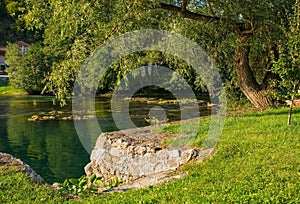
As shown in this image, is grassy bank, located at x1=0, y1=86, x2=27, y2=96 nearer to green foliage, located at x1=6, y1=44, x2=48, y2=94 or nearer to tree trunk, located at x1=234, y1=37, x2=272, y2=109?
green foliage, located at x1=6, y1=44, x2=48, y2=94

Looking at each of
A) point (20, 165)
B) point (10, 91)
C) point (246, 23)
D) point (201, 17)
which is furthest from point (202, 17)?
point (10, 91)

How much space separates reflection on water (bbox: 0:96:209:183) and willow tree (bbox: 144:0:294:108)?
5388mm

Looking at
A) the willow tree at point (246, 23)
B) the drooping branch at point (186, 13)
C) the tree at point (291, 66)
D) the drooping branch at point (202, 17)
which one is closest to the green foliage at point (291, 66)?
the tree at point (291, 66)

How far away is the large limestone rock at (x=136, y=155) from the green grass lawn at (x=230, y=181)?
828 millimetres

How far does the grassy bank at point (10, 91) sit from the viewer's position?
37938 mm

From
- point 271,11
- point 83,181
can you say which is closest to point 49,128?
point 271,11

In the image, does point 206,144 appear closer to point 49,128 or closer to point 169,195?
point 169,195

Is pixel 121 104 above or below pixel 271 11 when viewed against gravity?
below

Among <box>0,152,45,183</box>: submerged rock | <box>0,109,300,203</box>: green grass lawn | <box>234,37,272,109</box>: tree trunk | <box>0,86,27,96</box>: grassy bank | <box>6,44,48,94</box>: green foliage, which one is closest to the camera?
<box>0,109,300,203</box>: green grass lawn

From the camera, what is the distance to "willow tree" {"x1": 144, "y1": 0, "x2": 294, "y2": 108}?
11.1m

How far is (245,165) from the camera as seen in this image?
22.5 ft

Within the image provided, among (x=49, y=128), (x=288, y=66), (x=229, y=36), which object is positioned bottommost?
(x=49, y=128)

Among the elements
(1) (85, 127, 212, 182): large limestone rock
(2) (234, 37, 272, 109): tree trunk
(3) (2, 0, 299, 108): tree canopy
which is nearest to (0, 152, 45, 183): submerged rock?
(1) (85, 127, 212, 182): large limestone rock

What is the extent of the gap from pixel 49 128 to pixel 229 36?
9.92 metres
